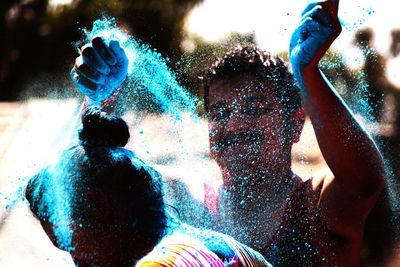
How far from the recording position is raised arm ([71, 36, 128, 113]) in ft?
4.61

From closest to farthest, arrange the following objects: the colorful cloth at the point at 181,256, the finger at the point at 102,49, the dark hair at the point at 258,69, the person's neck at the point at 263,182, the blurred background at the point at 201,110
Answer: the colorful cloth at the point at 181,256
the finger at the point at 102,49
the person's neck at the point at 263,182
the dark hair at the point at 258,69
the blurred background at the point at 201,110

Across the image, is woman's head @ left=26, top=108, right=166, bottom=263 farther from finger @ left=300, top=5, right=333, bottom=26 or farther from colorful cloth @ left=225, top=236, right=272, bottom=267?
finger @ left=300, top=5, right=333, bottom=26

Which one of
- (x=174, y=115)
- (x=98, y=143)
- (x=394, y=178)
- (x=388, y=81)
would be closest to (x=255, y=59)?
(x=174, y=115)

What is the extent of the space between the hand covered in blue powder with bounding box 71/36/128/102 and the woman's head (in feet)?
0.66

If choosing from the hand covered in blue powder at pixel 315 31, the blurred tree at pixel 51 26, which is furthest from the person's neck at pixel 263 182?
the blurred tree at pixel 51 26

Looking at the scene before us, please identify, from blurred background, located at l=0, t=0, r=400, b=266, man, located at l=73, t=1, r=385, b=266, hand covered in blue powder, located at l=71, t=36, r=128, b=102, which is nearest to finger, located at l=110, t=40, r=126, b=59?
hand covered in blue powder, located at l=71, t=36, r=128, b=102

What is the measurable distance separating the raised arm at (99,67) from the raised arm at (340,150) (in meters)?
0.49

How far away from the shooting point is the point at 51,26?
5504 mm

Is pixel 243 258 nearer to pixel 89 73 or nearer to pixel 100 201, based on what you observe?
pixel 100 201

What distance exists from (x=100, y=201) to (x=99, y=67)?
1.29 ft

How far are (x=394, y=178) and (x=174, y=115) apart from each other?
941 mm

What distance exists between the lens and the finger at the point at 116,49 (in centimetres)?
142

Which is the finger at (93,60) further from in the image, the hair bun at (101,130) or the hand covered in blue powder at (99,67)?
the hair bun at (101,130)

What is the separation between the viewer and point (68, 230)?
1212 millimetres
